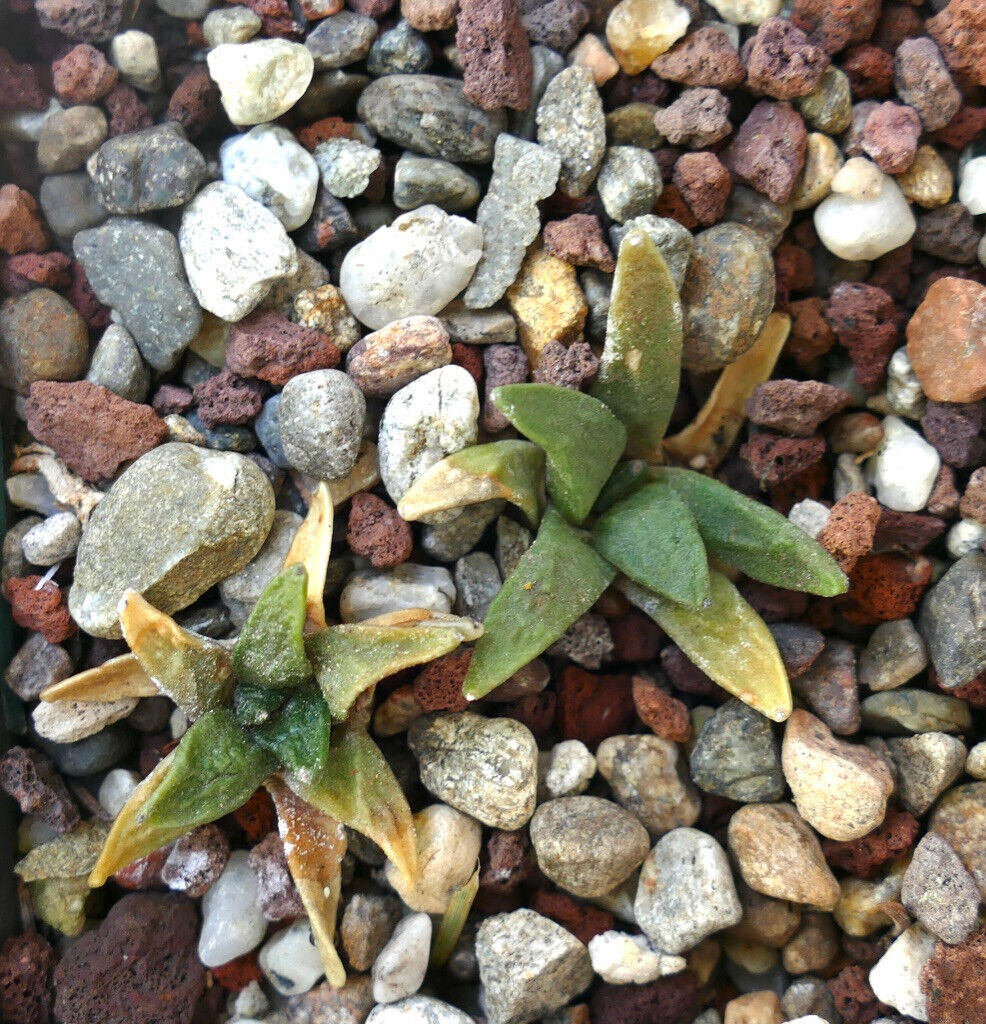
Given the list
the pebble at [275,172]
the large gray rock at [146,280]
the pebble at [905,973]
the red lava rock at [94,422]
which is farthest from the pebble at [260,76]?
the pebble at [905,973]

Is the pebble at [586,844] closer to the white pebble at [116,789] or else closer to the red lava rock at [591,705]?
the red lava rock at [591,705]

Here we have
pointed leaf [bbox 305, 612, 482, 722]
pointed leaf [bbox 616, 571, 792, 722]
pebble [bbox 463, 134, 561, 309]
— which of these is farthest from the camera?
pebble [bbox 463, 134, 561, 309]

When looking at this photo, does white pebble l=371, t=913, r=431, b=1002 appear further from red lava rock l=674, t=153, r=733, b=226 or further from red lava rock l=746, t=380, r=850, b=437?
red lava rock l=674, t=153, r=733, b=226

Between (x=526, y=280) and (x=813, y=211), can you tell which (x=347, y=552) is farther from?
(x=813, y=211)

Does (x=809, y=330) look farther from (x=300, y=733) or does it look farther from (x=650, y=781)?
(x=300, y=733)

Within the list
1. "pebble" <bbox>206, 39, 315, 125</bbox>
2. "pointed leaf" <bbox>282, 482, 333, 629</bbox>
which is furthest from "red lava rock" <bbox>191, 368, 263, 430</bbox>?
"pebble" <bbox>206, 39, 315, 125</bbox>

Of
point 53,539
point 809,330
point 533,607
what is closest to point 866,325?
point 809,330
